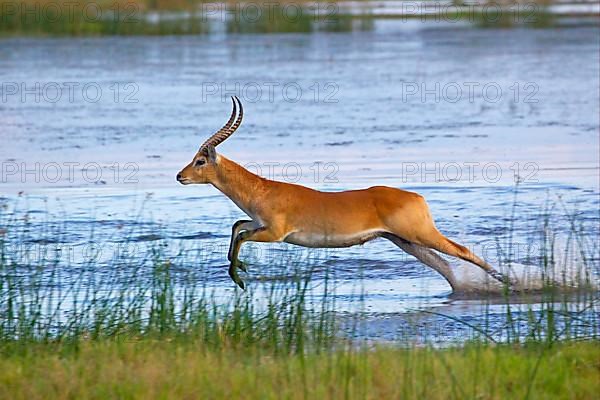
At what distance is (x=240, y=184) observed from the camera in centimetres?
1117

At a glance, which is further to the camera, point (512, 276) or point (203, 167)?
point (203, 167)

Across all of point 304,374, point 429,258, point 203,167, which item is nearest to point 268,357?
point 304,374

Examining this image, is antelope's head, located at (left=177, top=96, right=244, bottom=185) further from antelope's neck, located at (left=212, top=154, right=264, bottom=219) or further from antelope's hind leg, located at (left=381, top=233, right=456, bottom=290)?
antelope's hind leg, located at (left=381, top=233, right=456, bottom=290)

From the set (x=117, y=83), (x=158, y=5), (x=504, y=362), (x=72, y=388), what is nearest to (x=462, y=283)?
(x=504, y=362)

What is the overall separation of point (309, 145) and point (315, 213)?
7697 mm

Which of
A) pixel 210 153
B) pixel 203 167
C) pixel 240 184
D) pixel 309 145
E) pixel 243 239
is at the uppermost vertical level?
pixel 309 145

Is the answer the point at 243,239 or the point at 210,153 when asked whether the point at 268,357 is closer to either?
the point at 243,239

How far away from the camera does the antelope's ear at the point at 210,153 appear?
11141 millimetres

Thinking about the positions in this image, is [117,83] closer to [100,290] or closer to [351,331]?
[100,290]

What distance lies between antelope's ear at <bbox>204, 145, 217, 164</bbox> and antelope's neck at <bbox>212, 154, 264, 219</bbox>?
46 mm

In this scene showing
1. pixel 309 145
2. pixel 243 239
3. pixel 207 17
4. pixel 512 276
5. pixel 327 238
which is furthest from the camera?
pixel 207 17

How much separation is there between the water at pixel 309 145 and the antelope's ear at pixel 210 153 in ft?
2.94

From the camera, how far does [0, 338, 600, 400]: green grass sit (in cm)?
689

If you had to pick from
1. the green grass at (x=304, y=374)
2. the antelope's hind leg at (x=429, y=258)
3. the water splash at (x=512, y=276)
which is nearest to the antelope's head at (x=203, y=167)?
the antelope's hind leg at (x=429, y=258)
